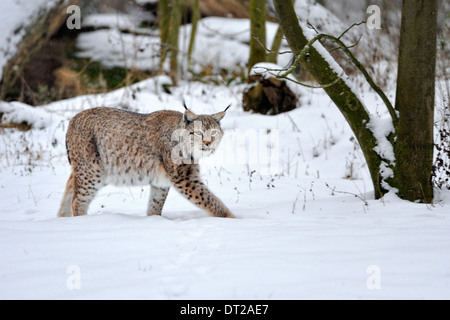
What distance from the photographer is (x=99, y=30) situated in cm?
1447

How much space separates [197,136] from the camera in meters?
4.52

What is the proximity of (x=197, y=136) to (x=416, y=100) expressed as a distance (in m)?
1.91

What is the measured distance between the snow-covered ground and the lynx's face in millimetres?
625

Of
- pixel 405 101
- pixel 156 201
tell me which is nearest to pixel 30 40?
pixel 156 201

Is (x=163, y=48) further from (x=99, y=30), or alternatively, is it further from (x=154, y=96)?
(x=99, y=30)

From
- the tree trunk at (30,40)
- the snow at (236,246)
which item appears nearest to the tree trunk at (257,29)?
the snow at (236,246)

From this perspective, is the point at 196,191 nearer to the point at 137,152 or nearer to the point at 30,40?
the point at 137,152

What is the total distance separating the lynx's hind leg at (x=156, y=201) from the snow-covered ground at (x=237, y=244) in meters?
0.12

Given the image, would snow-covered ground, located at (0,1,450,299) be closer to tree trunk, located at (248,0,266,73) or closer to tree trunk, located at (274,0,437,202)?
tree trunk, located at (274,0,437,202)

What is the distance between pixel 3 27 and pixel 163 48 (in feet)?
11.2
